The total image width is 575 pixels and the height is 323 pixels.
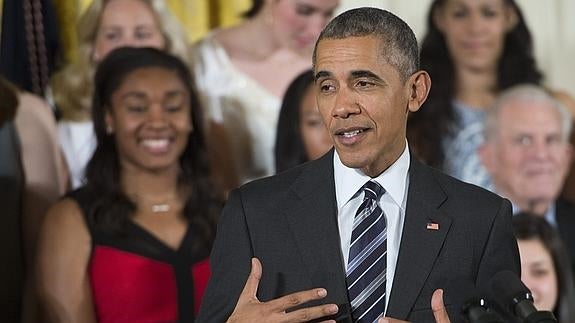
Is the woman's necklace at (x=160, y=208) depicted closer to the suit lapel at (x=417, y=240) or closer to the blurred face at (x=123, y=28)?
the blurred face at (x=123, y=28)

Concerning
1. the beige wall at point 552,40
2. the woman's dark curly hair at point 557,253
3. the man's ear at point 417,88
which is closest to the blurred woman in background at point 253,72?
the beige wall at point 552,40

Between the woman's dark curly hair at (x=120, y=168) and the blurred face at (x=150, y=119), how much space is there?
0.03 m

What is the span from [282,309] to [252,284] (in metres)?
0.08

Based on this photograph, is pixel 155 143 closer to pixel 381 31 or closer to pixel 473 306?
pixel 381 31

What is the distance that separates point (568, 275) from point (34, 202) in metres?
1.83

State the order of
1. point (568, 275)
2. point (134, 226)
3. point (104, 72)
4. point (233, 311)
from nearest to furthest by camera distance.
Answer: point (233, 311), point (134, 226), point (104, 72), point (568, 275)

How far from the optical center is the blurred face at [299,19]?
179 inches

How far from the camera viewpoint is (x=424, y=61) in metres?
4.59

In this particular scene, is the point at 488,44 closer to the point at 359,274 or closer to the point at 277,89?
the point at 277,89

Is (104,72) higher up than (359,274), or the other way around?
(104,72)

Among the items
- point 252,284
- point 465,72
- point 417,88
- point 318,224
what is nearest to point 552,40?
point 465,72

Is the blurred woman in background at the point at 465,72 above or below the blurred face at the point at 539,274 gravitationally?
above

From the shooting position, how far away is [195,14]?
4.52 meters

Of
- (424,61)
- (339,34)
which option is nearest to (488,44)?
(424,61)
